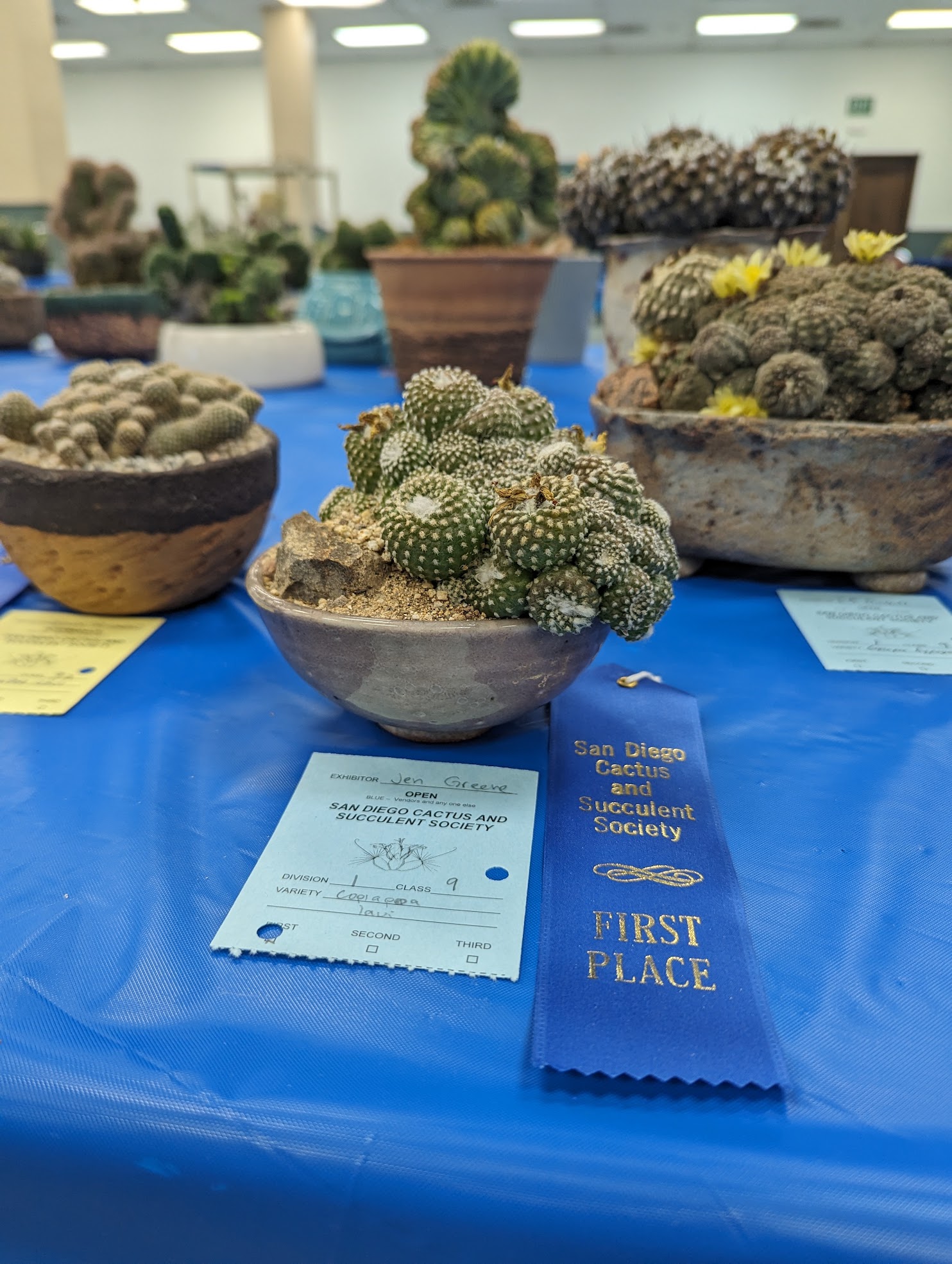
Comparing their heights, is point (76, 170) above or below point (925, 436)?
above

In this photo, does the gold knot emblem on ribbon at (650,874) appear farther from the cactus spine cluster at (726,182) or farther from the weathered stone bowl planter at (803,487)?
the cactus spine cluster at (726,182)

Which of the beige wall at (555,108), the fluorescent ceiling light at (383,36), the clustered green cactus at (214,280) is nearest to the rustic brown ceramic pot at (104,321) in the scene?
the clustered green cactus at (214,280)

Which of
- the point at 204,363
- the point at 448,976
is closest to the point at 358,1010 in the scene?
the point at 448,976

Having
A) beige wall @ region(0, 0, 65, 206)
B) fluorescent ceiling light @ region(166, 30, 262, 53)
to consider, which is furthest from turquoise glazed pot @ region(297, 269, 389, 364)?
fluorescent ceiling light @ region(166, 30, 262, 53)

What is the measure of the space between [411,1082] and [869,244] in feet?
3.32

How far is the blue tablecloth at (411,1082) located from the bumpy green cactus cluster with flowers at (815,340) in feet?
1.45

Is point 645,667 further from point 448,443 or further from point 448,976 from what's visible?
point 448,976

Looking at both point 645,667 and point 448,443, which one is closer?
point 448,443

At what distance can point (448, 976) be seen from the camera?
0.48 m

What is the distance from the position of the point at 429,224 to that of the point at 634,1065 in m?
1.72

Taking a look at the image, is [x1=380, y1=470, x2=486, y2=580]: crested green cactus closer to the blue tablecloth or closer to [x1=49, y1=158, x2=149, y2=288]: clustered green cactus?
the blue tablecloth

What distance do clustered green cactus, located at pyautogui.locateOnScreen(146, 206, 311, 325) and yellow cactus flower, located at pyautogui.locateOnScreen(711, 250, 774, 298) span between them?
1212 mm

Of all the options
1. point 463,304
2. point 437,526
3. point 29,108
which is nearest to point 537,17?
point 29,108

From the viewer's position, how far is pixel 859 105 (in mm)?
5898
